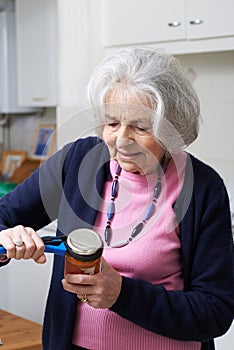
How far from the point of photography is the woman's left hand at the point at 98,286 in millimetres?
1197

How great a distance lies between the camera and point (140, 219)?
4.29 ft

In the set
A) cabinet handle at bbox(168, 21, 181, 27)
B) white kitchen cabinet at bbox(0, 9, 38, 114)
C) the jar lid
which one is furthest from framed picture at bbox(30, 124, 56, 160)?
the jar lid

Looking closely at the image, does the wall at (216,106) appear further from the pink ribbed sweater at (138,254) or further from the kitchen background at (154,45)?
the pink ribbed sweater at (138,254)

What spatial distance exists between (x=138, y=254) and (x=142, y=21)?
6.15ft

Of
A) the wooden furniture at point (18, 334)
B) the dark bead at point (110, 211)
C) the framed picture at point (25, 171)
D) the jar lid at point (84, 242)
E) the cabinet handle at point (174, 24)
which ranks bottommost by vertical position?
the wooden furniture at point (18, 334)

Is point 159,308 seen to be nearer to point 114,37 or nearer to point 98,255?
point 98,255

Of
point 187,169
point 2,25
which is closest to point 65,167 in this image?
point 187,169

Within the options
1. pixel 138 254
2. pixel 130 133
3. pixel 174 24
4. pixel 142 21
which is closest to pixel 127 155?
pixel 130 133

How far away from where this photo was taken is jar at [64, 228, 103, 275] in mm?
1157

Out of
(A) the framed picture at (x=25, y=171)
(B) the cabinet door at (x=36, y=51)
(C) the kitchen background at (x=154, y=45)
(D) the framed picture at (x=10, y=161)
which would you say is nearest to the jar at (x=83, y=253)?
(C) the kitchen background at (x=154, y=45)

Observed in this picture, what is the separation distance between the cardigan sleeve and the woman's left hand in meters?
0.03

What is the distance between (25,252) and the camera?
1.23 meters

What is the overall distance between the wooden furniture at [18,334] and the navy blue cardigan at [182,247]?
992mm

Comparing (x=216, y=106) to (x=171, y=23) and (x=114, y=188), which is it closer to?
(x=171, y=23)
